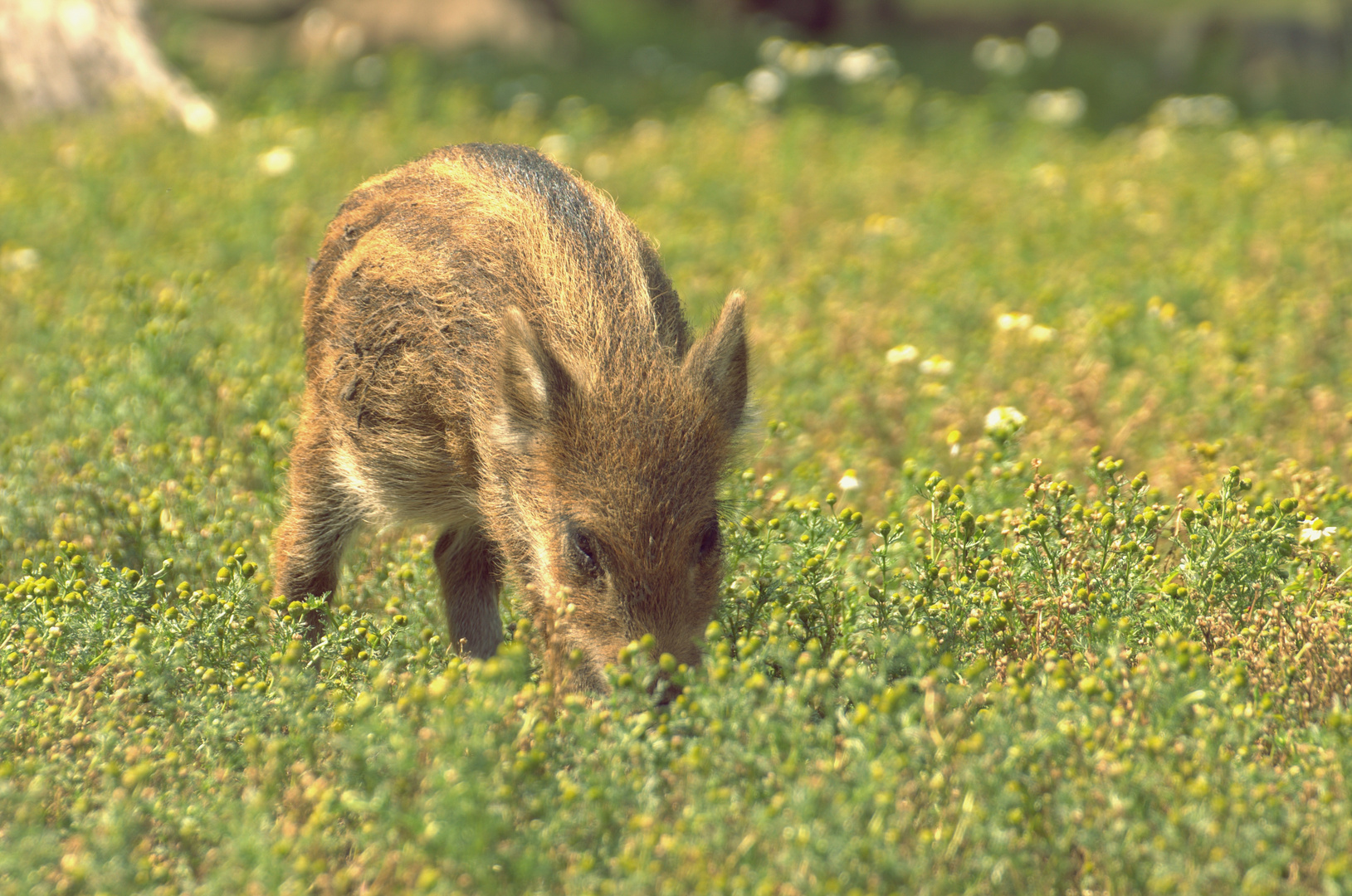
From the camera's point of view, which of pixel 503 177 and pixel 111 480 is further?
pixel 111 480

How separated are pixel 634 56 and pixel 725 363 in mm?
12221

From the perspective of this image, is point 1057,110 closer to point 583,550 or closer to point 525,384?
point 525,384

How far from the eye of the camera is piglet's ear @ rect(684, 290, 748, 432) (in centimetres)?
377

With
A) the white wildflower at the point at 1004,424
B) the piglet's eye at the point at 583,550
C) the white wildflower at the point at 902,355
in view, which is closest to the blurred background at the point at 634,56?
the white wildflower at the point at 902,355

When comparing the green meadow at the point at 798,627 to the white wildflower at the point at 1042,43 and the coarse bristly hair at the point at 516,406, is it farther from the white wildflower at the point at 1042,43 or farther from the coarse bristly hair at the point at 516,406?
the white wildflower at the point at 1042,43

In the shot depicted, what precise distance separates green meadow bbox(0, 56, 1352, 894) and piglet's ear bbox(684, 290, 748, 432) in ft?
1.38

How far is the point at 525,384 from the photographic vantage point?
12.1 feet

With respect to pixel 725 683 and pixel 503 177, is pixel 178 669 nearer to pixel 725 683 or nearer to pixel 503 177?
pixel 725 683

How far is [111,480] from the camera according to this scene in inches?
195

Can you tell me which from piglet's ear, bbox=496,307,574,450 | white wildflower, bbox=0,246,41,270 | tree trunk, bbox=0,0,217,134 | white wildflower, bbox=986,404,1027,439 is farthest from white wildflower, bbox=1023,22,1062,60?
piglet's ear, bbox=496,307,574,450

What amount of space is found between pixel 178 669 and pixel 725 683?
1546 millimetres

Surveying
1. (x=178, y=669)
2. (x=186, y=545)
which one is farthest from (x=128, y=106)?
(x=178, y=669)

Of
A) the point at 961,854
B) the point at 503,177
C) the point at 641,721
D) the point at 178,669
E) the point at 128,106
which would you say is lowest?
the point at 128,106

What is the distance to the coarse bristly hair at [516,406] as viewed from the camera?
354 centimetres
